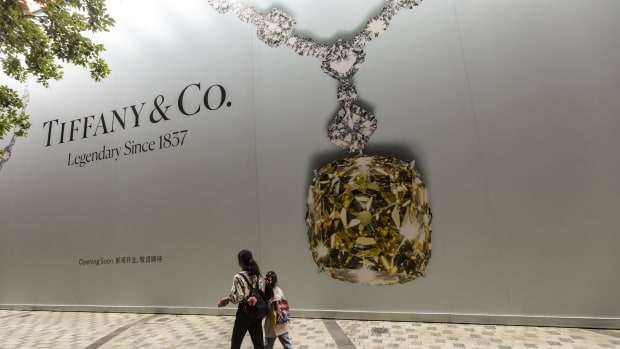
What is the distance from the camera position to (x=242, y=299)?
2.33m

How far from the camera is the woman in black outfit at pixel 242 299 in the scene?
234 cm

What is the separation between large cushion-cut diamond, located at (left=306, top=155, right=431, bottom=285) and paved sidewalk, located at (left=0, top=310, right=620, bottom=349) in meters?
0.65

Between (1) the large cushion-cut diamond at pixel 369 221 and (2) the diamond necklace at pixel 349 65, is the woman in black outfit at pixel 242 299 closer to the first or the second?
(1) the large cushion-cut diamond at pixel 369 221

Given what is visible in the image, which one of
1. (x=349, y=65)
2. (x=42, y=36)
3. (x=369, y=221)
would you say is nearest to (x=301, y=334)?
(x=369, y=221)

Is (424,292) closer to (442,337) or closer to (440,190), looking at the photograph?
(442,337)

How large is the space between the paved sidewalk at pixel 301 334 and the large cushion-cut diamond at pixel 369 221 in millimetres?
655

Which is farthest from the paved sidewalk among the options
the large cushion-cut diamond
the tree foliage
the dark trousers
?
the tree foliage

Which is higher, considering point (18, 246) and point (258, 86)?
point (258, 86)

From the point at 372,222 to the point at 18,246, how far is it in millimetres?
6824

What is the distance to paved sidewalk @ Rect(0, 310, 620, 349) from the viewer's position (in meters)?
3.05

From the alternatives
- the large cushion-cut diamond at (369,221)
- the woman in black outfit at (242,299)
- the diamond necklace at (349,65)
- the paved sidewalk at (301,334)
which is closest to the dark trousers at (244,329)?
the woman in black outfit at (242,299)

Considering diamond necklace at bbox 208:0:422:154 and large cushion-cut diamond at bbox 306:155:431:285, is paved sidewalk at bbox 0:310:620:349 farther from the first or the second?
diamond necklace at bbox 208:0:422:154

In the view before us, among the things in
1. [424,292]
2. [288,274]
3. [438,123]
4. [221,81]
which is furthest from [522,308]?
[221,81]

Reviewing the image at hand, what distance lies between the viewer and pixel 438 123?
13.1ft
